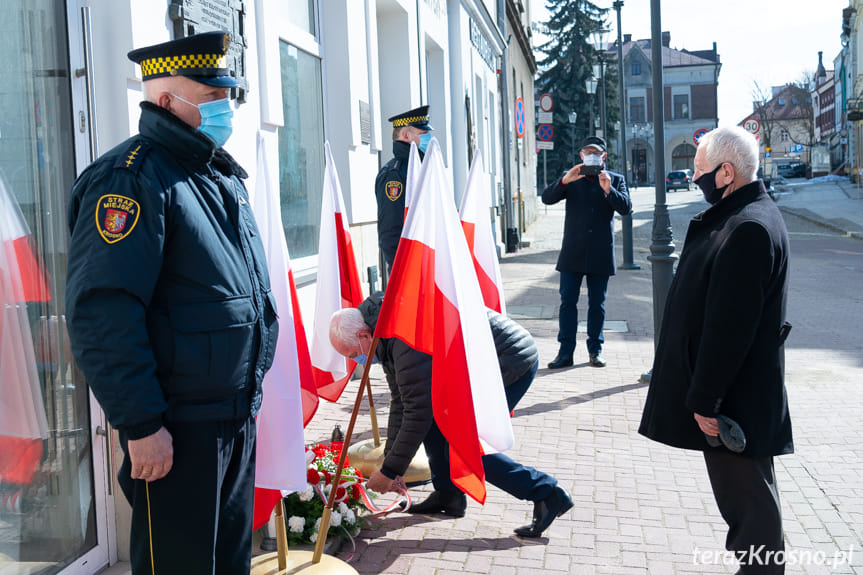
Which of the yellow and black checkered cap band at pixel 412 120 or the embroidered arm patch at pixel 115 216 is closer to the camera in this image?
the embroidered arm patch at pixel 115 216

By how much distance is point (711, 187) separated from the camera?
11.5 ft

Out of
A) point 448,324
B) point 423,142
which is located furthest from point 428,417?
point 423,142

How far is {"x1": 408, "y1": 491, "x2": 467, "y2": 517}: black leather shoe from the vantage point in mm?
4664

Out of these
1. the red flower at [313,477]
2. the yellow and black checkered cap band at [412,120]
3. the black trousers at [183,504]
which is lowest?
the red flower at [313,477]

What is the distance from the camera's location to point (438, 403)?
12.1 ft

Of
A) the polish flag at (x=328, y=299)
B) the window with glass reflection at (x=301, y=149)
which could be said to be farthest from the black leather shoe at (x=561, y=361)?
the polish flag at (x=328, y=299)

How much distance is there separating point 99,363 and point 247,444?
644 mm

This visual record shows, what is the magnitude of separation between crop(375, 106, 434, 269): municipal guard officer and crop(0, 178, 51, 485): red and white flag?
362 centimetres

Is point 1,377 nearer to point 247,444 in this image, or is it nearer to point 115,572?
point 247,444

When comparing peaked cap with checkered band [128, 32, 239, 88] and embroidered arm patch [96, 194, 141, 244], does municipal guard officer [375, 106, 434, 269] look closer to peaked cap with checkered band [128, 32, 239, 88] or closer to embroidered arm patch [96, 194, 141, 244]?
peaked cap with checkered band [128, 32, 239, 88]

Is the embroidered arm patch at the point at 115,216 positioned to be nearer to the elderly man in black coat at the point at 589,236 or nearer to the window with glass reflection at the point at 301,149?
the window with glass reflection at the point at 301,149

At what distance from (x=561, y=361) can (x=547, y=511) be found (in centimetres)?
402

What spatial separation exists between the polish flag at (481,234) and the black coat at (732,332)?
229cm

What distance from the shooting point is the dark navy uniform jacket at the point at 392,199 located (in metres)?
6.64
